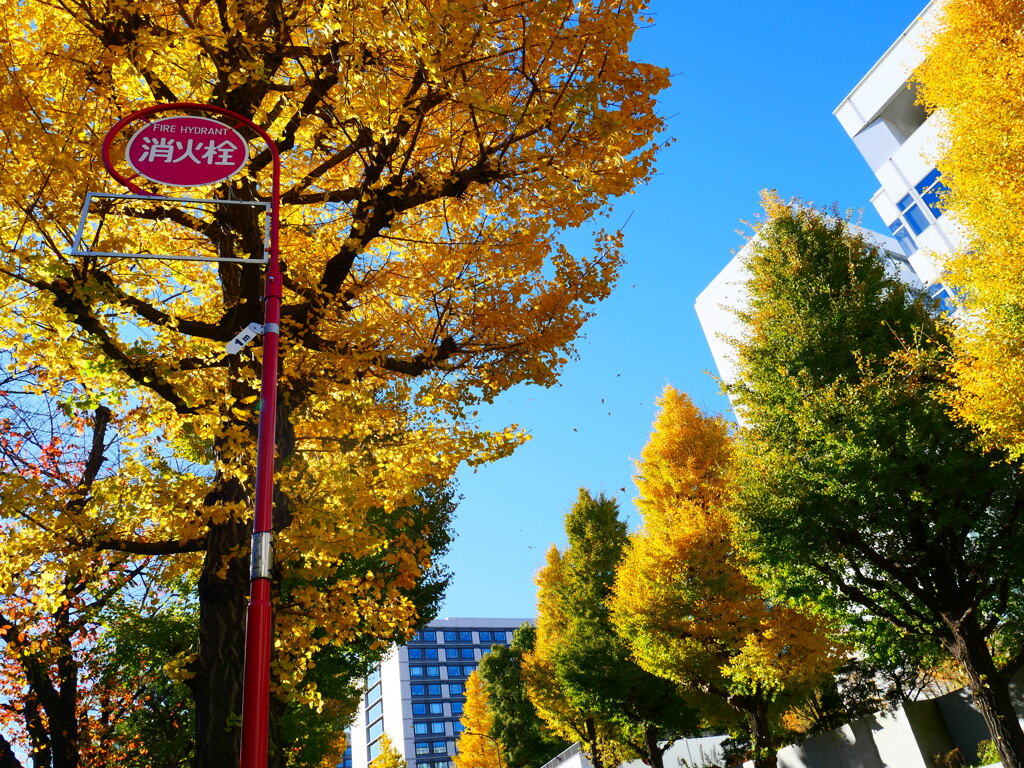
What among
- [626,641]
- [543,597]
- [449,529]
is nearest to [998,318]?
[449,529]

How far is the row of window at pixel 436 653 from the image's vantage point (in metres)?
84.6

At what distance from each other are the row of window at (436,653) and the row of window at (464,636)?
1159 millimetres

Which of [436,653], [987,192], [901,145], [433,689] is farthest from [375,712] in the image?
[987,192]

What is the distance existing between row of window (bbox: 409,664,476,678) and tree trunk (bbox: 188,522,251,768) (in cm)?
8396

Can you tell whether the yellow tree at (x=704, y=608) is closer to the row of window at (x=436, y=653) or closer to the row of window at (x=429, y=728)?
the row of window at (x=429, y=728)

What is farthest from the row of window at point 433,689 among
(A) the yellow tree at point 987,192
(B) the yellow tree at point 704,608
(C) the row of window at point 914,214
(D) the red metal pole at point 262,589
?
(D) the red metal pole at point 262,589

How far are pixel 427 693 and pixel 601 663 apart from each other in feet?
227

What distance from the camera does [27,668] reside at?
29.5ft

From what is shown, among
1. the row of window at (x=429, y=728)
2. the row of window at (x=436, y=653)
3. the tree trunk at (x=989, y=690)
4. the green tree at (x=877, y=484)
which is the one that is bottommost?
the tree trunk at (x=989, y=690)

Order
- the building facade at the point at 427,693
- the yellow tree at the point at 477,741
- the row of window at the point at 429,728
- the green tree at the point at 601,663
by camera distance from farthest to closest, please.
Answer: the row of window at the point at 429,728, the building facade at the point at 427,693, the yellow tree at the point at 477,741, the green tree at the point at 601,663

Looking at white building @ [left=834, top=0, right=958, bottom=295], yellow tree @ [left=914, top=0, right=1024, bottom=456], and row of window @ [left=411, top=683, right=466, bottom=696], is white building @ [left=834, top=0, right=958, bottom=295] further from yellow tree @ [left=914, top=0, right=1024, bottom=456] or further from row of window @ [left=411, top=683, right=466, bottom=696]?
row of window @ [left=411, top=683, right=466, bottom=696]

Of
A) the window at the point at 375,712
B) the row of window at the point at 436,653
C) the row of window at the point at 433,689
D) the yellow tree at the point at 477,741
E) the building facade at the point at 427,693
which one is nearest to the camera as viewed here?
the yellow tree at the point at 477,741

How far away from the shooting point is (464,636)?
8975 cm

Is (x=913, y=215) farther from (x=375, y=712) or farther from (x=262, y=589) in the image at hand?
(x=375, y=712)
